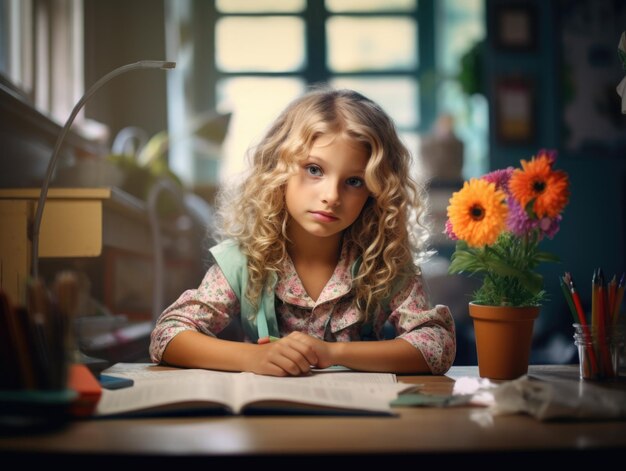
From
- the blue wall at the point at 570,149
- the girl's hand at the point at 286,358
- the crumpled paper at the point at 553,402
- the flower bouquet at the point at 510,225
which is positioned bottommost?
the crumpled paper at the point at 553,402

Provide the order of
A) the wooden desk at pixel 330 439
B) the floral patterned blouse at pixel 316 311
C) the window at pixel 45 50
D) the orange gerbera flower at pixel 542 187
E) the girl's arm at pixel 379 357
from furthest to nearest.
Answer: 1. the window at pixel 45 50
2. the floral patterned blouse at pixel 316 311
3. the girl's arm at pixel 379 357
4. the orange gerbera flower at pixel 542 187
5. the wooden desk at pixel 330 439

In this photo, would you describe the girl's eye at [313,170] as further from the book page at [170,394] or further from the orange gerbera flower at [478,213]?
the book page at [170,394]

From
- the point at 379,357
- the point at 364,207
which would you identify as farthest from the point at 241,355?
the point at 364,207

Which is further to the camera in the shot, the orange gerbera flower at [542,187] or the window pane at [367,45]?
the window pane at [367,45]

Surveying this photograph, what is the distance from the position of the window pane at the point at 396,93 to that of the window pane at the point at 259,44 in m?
0.37

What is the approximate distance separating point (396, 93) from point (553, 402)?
430 cm

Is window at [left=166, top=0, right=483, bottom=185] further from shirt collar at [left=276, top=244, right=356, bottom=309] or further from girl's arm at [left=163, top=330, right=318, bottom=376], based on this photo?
girl's arm at [left=163, top=330, right=318, bottom=376]

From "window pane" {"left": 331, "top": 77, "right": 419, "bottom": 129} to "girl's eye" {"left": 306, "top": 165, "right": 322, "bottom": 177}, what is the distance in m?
3.74

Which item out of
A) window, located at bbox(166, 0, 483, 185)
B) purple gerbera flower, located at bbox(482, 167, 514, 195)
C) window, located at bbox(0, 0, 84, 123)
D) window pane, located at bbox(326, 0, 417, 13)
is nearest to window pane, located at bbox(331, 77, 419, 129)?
window, located at bbox(166, 0, 483, 185)

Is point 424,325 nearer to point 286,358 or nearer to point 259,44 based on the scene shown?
point 286,358

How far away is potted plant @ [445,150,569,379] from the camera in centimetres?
99

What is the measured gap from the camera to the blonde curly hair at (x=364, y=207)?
126 cm

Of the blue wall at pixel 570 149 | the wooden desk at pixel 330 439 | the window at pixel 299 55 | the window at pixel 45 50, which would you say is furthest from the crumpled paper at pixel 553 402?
the window at pixel 299 55

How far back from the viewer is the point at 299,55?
4.88m
